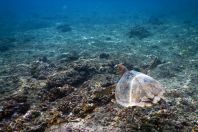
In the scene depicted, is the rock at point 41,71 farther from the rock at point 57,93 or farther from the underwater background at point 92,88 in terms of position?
the rock at point 57,93

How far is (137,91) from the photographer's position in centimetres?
630

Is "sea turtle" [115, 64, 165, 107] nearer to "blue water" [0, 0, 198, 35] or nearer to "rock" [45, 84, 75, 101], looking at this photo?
"rock" [45, 84, 75, 101]

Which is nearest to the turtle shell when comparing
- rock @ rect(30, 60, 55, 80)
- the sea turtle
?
the sea turtle

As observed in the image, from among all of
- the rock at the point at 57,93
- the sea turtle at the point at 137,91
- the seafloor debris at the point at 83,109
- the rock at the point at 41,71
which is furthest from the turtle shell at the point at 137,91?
the rock at the point at 41,71

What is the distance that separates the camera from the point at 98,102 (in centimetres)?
700

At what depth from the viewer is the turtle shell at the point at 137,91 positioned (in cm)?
616

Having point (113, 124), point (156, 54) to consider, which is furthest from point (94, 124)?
point (156, 54)

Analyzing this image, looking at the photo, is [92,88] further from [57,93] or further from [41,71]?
[41,71]

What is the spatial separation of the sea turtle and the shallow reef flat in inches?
7.5

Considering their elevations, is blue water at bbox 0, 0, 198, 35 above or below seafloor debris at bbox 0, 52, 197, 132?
above

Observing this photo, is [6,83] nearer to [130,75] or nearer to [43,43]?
[130,75]

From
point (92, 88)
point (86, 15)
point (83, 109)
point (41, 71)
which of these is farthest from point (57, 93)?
point (86, 15)

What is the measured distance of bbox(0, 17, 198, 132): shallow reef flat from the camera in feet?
19.0

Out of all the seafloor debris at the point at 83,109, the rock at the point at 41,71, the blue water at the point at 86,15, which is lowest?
the seafloor debris at the point at 83,109
